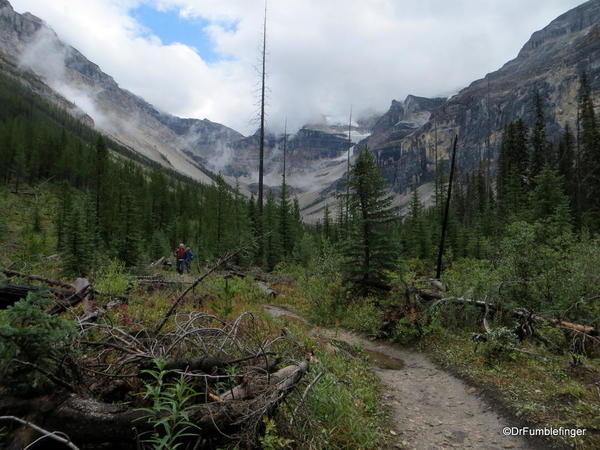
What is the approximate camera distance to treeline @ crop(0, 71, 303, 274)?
2320 centimetres

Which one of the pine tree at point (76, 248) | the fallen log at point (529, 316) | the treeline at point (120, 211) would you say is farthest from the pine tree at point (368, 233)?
the pine tree at point (76, 248)

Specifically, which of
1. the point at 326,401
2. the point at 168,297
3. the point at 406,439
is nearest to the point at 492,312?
the point at 406,439

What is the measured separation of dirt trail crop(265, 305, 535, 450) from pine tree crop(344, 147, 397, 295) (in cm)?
546

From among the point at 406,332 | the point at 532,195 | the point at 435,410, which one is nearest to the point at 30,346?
the point at 435,410

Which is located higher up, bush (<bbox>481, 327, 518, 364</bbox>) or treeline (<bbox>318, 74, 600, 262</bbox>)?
treeline (<bbox>318, 74, 600, 262</bbox>)

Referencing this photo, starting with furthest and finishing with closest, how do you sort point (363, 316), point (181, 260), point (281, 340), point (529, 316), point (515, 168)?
point (515, 168) < point (181, 260) < point (363, 316) < point (529, 316) < point (281, 340)

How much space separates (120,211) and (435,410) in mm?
41118

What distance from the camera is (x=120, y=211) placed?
39.5 meters

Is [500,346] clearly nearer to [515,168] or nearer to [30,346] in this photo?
[30,346]

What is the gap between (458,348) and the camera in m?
8.66

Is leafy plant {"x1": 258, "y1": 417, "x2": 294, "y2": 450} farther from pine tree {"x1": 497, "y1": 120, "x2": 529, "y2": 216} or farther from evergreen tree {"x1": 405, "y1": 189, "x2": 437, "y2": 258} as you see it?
pine tree {"x1": 497, "y1": 120, "x2": 529, "y2": 216}

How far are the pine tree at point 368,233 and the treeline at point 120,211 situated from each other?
503 centimetres

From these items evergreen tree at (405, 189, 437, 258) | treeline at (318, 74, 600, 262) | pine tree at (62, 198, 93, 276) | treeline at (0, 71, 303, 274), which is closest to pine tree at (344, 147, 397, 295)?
treeline at (0, 71, 303, 274)

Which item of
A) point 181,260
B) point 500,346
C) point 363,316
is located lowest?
point 363,316
